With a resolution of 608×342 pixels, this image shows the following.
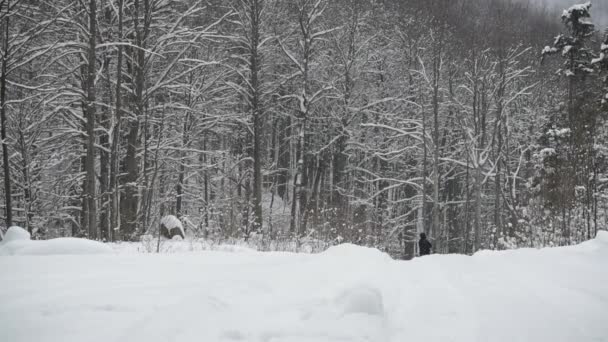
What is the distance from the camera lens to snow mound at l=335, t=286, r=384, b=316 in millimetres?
2822

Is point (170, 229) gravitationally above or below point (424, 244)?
above

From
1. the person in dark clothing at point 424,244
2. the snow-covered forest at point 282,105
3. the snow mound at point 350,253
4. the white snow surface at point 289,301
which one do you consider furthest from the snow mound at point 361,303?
the person in dark clothing at point 424,244

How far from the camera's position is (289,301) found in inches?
118

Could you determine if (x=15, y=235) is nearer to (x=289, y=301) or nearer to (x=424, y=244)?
(x=289, y=301)

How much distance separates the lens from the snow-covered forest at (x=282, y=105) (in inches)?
401

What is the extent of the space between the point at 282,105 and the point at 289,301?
16201mm

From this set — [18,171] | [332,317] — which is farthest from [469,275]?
[18,171]

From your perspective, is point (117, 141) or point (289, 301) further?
point (117, 141)

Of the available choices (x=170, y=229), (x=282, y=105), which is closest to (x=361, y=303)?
(x=170, y=229)

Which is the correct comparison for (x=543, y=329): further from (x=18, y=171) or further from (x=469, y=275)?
(x=18, y=171)

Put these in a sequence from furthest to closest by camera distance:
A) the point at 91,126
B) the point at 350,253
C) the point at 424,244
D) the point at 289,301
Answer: the point at 424,244 < the point at 91,126 < the point at 350,253 < the point at 289,301

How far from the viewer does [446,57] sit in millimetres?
16266

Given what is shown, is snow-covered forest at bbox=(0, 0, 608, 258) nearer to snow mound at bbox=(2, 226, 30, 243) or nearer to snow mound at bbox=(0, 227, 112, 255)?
snow mound at bbox=(2, 226, 30, 243)

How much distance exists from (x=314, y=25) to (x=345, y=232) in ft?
39.0
